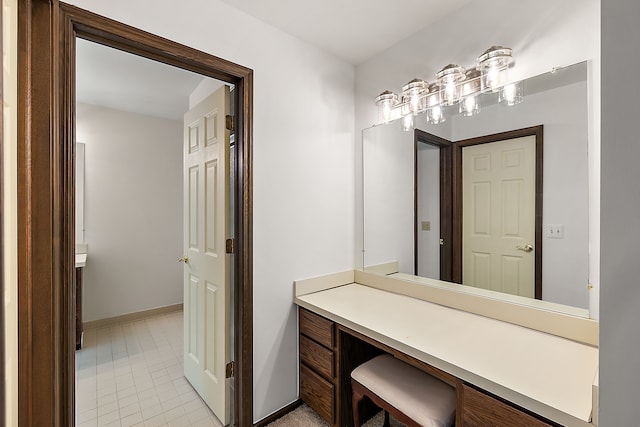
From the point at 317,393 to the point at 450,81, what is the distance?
6.33ft

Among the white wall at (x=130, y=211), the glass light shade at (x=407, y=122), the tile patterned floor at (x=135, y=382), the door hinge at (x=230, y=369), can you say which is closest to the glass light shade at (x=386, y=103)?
the glass light shade at (x=407, y=122)

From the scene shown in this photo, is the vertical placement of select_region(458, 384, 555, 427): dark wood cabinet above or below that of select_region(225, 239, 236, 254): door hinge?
below

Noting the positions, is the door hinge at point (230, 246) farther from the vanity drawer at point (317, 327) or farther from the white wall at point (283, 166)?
the vanity drawer at point (317, 327)

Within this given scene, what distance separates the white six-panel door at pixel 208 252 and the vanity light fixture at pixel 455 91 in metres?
1.09

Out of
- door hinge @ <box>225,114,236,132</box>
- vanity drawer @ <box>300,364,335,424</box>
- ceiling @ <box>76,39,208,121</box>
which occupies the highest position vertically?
ceiling @ <box>76,39,208,121</box>

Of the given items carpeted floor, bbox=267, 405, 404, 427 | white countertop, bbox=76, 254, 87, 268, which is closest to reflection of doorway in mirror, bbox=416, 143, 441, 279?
carpeted floor, bbox=267, 405, 404, 427

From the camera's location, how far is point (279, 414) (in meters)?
1.79

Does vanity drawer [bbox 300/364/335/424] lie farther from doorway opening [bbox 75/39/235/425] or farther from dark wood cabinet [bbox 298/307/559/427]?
doorway opening [bbox 75/39/235/425]

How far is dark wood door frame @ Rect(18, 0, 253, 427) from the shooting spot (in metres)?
1.05

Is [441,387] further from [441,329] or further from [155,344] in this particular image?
[155,344]

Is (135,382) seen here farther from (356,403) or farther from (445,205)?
(445,205)

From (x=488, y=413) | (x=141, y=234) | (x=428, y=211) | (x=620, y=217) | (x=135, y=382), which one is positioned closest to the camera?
(x=620, y=217)

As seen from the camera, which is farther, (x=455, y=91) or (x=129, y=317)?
(x=129, y=317)

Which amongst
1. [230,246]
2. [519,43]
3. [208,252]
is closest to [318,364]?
[230,246]
